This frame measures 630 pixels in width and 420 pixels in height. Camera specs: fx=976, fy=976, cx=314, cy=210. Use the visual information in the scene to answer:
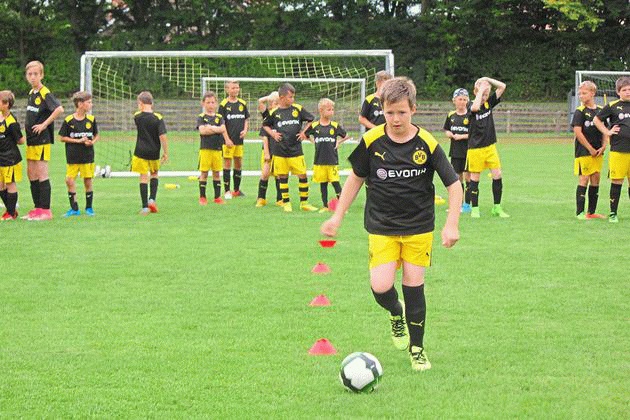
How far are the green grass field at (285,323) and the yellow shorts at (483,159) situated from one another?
1.03 m

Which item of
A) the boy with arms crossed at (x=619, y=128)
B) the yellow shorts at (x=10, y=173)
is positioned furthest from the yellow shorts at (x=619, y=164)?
the yellow shorts at (x=10, y=173)

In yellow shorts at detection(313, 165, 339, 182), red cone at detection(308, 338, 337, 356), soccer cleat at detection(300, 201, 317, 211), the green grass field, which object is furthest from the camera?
soccer cleat at detection(300, 201, 317, 211)

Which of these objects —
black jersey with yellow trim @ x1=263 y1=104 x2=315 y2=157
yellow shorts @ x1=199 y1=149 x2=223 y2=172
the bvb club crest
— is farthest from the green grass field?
yellow shorts @ x1=199 y1=149 x2=223 y2=172

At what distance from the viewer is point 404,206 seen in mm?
5922

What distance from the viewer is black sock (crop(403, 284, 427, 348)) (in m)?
5.88

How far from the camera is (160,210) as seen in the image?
1434 centimetres

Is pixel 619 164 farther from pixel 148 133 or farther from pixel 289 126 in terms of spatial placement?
pixel 148 133

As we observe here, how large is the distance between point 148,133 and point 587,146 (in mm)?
6037

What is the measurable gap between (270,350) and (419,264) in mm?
1171

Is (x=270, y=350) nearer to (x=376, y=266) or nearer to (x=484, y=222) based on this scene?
(x=376, y=266)

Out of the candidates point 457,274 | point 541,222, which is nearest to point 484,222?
point 541,222

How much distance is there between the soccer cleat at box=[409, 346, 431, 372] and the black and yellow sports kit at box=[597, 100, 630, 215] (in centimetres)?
731

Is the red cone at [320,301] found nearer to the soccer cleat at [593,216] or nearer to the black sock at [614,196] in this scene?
the black sock at [614,196]

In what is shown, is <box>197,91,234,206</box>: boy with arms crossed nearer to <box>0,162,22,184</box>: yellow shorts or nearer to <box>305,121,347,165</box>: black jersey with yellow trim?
<box>305,121,347,165</box>: black jersey with yellow trim
